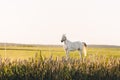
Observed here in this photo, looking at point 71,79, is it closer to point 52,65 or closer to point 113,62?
point 52,65

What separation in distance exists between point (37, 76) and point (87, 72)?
5.24ft

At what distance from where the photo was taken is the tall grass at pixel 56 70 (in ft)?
44.4

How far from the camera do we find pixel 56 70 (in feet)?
44.6

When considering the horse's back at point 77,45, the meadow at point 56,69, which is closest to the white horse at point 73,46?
the horse's back at point 77,45

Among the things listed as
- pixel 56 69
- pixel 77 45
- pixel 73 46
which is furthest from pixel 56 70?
pixel 77 45

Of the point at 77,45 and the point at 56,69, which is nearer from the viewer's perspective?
the point at 56,69

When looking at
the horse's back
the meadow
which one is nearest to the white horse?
the horse's back

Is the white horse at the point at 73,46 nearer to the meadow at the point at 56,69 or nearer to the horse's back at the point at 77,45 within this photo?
the horse's back at the point at 77,45

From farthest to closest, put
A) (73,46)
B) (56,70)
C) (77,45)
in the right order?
(77,45) → (73,46) → (56,70)

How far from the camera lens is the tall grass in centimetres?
1354

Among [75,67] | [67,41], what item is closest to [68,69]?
[75,67]

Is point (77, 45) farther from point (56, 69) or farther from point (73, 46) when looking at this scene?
point (56, 69)

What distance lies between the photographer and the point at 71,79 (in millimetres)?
13609

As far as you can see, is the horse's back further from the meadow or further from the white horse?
the meadow
